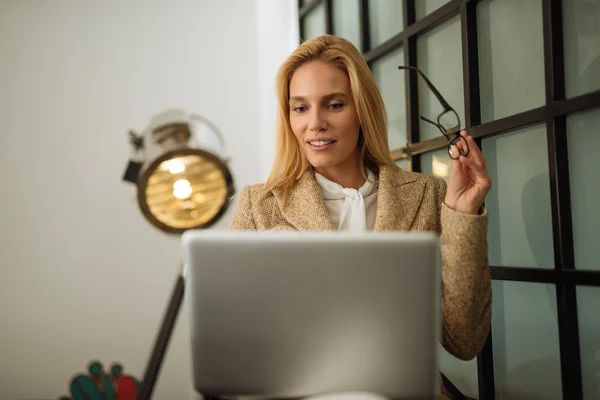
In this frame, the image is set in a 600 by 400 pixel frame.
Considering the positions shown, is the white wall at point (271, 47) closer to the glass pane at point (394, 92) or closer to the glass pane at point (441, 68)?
the glass pane at point (394, 92)

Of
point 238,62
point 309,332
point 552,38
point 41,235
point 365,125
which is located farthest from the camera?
point 238,62

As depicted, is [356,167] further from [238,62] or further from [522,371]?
[238,62]

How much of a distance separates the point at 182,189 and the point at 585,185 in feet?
3.04

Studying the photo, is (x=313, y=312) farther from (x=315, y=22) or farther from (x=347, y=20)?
(x=315, y=22)

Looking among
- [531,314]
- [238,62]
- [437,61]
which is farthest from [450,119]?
[238,62]

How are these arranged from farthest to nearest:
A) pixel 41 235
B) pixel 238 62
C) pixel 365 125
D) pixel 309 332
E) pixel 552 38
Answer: pixel 238 62 → pixel 41 235 → pixel 365 125 → pixel 552 38 → pixel 309 332

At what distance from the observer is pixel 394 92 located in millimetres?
1941

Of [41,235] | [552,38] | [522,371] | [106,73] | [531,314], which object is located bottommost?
[522,371]

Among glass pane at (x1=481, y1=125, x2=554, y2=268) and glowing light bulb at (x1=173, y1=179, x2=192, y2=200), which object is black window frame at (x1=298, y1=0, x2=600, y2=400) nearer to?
glass pane at (x1=481, y1=125, x2=554, y2=268)

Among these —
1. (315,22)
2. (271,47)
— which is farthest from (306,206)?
(271,47)

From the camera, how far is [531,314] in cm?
133

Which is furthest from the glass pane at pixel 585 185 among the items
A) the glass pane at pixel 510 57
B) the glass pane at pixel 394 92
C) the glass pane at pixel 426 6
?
the glass pane at pixel 394 92

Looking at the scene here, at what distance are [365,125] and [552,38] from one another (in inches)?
17.8

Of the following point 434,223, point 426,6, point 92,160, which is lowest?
point 434,223
